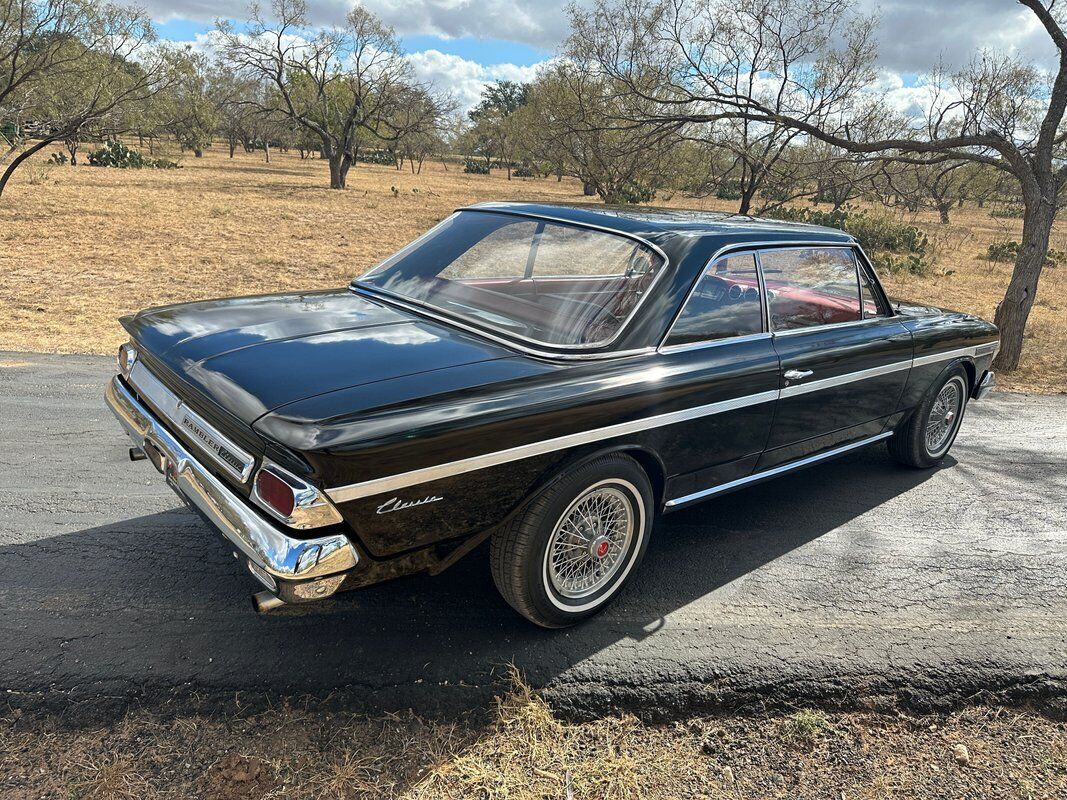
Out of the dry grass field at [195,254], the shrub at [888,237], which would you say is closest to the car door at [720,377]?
the dry grass field at [195,254]

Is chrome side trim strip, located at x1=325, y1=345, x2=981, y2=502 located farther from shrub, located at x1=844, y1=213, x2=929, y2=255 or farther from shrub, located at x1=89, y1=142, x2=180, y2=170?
shrub, located at x1=89, y1=142, x2=180, y2=170

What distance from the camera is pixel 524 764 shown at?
232cm

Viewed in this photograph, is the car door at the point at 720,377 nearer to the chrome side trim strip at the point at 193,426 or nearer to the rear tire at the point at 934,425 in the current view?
the chrome side trim strip at the point at 193,426

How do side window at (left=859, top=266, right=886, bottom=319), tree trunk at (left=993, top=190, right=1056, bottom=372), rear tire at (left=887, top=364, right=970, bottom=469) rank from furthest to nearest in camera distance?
tree trunk at (left=993, top=190, right=1056, bottom=372)
rear tire at (left=887, top=364, right=970, bottom=469)
side window at (left=859, top=266, right=886, bottom=319)

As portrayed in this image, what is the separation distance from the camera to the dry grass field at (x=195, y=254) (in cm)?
879

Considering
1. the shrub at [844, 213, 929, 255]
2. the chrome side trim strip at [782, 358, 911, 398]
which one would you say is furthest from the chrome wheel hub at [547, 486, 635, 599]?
the shrub at [844, 213, 929, 255]

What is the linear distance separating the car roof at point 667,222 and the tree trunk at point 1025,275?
20.1ft

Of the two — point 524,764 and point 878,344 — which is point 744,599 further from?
point 878,344

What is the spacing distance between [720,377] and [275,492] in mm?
1932

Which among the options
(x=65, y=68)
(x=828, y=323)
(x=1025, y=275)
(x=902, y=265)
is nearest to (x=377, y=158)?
(x=65, y=68)

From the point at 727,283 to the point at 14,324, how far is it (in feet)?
25.9

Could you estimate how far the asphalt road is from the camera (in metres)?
2.63

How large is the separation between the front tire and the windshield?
1.94ft

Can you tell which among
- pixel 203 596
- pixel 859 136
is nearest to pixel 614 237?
pixel 203 596
